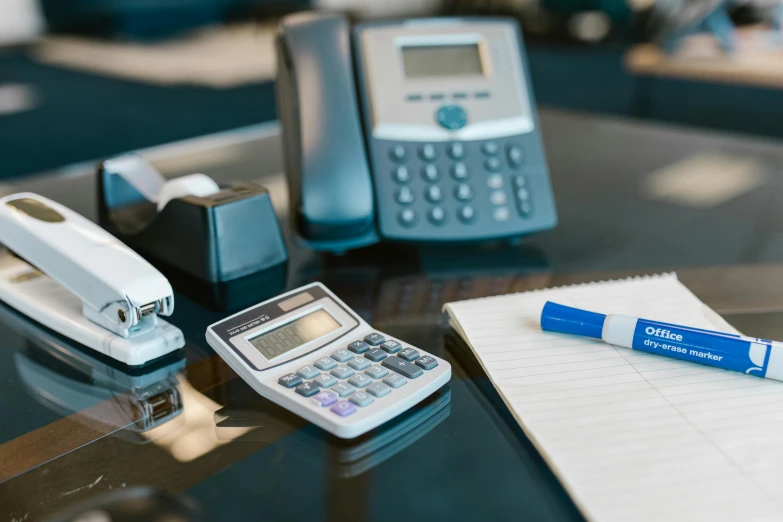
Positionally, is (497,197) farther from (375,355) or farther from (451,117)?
(375,355)

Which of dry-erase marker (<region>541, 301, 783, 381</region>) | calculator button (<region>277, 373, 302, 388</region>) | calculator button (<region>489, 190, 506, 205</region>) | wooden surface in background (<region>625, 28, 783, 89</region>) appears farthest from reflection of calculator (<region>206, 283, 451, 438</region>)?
wooden surface in background (<region>625, 28, 783, 89</region>)

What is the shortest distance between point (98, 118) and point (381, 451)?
7.18 ft

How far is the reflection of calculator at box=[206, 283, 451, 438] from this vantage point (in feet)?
1.30

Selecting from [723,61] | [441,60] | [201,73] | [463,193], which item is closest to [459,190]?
[463,193]

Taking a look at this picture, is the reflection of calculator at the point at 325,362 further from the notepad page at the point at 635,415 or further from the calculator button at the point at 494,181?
the calculator button at the point at 494,181

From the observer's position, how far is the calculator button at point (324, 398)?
40 centimetres

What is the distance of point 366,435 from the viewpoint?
391mm

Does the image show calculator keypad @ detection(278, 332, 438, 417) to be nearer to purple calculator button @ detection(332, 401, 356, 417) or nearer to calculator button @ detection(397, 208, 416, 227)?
purple calculator button @ detection(332, 401, 356, 417)

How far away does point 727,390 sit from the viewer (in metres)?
0.42

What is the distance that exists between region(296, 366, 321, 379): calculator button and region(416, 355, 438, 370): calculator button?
0.06 metres

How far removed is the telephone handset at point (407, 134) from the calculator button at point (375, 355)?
7.4 inches

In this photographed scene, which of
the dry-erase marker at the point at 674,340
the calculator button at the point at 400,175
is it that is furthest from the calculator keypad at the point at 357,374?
the calculator button at the point at 400,175

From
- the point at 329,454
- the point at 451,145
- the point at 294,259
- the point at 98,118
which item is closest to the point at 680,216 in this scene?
the point at 451,145

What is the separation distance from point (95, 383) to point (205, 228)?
0.48 feet
